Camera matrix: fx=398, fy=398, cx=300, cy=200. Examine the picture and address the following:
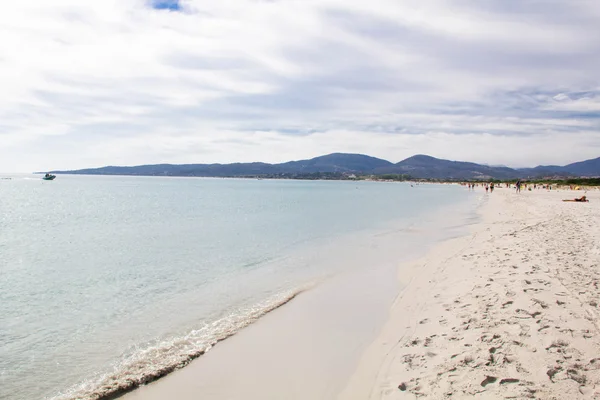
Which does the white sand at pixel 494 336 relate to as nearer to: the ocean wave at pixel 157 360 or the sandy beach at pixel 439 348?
the sandy beach at pixel 439 348

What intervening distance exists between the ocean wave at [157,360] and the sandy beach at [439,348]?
0.86ft

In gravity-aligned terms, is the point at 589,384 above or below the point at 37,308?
above

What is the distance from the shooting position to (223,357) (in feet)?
26.2

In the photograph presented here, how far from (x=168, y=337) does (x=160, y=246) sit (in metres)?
14.7

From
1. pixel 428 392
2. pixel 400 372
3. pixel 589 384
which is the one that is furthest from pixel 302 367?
pixel 589 384

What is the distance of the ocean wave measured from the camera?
6738mm

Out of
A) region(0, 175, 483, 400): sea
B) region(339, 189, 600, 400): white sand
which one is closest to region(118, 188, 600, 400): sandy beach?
region(339, 189, 600, 400): white sand

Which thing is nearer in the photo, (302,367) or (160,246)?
(302,367)

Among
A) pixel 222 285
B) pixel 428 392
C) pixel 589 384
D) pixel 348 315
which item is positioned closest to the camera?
pixel 589 384

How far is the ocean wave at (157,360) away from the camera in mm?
6738

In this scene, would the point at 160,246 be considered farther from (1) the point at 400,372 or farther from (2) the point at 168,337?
(1) the point at 400,372

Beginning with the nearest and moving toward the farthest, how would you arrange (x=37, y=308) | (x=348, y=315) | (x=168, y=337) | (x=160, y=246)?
(x=168, y=337) → (x=348, y=315) → (x=37, y=308) → (x=160, y=246)

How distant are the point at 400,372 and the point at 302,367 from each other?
1.85 metres

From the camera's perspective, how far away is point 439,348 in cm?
698
